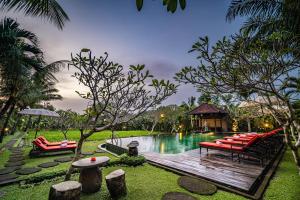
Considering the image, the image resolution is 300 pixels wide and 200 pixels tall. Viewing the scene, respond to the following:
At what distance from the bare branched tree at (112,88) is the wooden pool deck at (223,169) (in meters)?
2.95

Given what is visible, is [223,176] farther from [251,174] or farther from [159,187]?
[159,187]

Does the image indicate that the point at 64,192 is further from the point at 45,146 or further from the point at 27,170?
the point at 45,146

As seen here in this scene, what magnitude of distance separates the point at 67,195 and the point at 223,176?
15.0 ft

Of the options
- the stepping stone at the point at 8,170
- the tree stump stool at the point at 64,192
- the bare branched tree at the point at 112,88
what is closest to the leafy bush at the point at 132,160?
the bare branched tree at the point at 112,88

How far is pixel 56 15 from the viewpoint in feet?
11.4

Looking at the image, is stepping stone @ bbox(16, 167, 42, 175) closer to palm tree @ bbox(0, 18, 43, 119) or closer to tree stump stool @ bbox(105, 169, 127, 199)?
palm tree @ bbox(0, 18, 43, 119)

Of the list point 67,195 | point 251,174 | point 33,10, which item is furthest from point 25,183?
point 251,174

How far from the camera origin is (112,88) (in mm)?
4371

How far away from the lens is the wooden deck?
4559 millimetres

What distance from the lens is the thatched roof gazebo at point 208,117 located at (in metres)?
20.7

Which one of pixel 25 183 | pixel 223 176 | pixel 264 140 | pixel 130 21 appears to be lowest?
pixel 25 183

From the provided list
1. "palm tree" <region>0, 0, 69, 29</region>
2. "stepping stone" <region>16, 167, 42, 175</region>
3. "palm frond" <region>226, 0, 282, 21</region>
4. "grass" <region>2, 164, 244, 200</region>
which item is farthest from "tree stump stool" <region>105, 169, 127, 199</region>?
"palm frond" <region>226, 0, 282, 21</region>

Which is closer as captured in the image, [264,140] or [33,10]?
[33,10]

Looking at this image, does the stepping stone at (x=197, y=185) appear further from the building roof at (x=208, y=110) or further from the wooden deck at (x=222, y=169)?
the building roof at (x=208, y=110)
